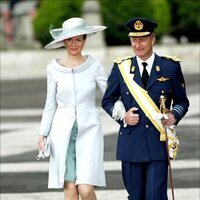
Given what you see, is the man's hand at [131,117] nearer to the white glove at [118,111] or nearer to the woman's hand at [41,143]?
the white glove at [118,111]

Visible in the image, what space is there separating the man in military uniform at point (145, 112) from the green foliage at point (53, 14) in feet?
68.6

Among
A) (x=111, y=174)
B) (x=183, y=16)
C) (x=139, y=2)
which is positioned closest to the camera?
(x=111, y=174)

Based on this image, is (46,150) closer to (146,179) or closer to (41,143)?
(41,143)

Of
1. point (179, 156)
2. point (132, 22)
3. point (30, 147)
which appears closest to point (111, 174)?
point (179, 156)

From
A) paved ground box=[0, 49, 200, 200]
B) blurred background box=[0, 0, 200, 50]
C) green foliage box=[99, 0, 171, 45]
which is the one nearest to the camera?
paved ground box=[0, 49, 200, 200]

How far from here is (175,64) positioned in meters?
7.06

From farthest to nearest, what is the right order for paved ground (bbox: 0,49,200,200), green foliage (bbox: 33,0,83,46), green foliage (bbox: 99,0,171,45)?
green foliage (bbox: 99,0,171,45)
green foliage (bbox: 33,0,83,46)
paved ground (bbox: 0,49,200,200)

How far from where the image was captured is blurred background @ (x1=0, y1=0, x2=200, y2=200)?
422 inches

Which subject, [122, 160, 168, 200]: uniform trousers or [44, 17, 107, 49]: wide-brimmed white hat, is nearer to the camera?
[122, 160, 168, 200]: uniform trousers

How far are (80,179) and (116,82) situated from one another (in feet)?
2.62

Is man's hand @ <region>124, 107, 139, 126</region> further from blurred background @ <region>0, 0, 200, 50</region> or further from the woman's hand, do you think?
blurred background @ <region>0, 0, 200, 50</region>

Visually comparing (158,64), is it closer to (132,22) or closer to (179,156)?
(132,22)

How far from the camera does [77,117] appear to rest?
7.57m

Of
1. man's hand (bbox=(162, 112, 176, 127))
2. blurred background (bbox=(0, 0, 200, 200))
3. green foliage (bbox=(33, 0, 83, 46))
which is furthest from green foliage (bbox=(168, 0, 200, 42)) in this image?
man's hand (bbox=(162, 112, 176, 127))
